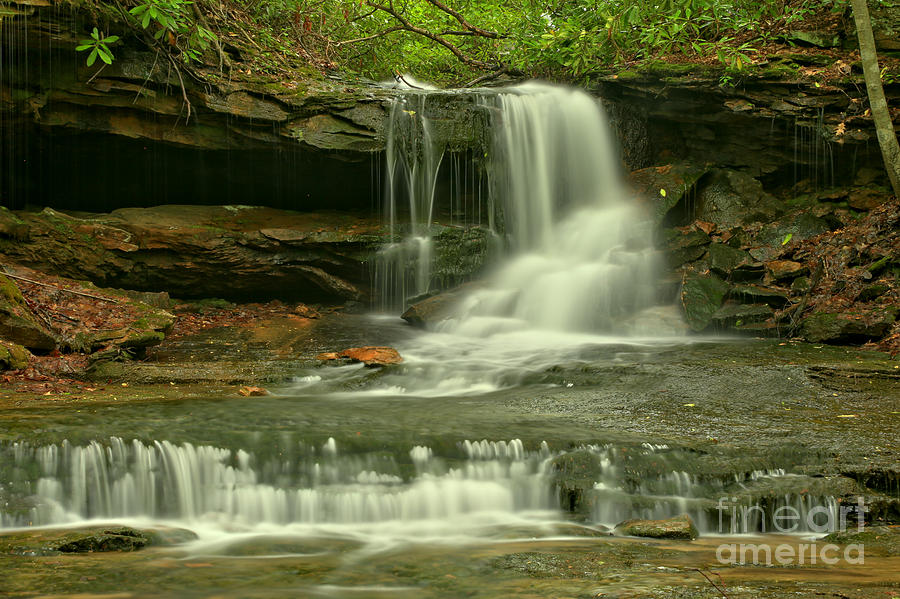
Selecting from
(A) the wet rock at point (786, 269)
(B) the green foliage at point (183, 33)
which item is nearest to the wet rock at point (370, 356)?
(B) the green foliage at point (183, 33)

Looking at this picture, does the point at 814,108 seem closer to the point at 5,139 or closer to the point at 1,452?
the point at 1,452

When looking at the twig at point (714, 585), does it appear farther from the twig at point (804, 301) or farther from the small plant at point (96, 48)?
the small plant at point (96, 48)

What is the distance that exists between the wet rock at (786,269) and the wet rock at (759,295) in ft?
0.96

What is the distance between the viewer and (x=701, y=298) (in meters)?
10.3

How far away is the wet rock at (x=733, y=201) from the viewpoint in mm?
11719

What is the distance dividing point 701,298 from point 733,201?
262cm

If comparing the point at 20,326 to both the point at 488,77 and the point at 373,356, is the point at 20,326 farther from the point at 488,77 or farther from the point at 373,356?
the point at 488,77

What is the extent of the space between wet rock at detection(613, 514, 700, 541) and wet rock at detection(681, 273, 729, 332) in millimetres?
6151

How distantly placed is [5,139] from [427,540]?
9.80 meters

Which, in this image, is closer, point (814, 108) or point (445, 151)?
point (814, 108)

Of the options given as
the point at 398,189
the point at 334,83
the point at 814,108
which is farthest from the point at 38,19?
the point at 814,108

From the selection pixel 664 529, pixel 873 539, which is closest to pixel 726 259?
pixel 873 539

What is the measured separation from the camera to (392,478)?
5145 mm

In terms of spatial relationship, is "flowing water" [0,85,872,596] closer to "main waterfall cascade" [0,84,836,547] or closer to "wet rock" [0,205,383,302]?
"main waterfall cascade" [0,84,836,547]
